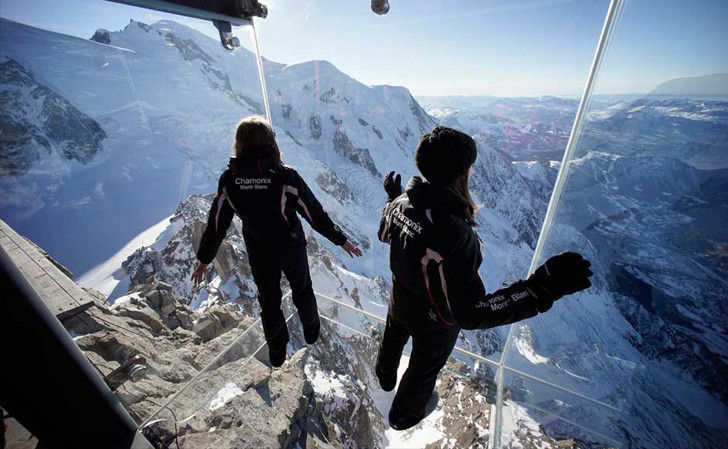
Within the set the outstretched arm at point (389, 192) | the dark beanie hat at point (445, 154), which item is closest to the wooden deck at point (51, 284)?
the outstretched arm at point (389, 192)

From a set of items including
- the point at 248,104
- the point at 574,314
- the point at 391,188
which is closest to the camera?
the point at 391,188

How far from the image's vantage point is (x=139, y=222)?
21297mm

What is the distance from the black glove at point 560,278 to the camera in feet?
3.59

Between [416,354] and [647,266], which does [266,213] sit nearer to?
[416,354]

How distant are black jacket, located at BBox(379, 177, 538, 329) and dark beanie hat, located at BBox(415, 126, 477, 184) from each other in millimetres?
64

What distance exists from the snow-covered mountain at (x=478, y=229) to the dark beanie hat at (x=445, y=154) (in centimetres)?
51

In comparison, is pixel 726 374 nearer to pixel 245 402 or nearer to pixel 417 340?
pixel 417 340

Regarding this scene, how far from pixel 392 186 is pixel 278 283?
4.35 ft

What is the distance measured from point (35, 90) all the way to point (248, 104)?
48.7 metres

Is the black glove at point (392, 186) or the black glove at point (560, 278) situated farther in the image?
the black glove at point (392, 186)

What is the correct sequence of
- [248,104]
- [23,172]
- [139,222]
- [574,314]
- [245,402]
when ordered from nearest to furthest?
1. [245,402]
2. [574,314]
3. [23,172]
4. [139,222]
5. [248,104]

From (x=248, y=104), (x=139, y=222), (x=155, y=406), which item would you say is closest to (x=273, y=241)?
(x=155, y=406)

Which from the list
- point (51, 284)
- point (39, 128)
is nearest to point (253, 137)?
point (51, 284)

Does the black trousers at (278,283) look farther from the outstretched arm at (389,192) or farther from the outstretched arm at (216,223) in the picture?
the outstretched arm at (389,192)
